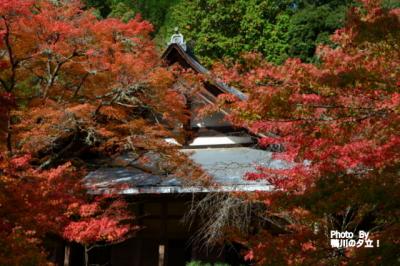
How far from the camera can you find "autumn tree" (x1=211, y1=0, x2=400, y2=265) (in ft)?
16.8

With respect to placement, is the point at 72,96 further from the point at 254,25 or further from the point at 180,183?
the point at 254,25

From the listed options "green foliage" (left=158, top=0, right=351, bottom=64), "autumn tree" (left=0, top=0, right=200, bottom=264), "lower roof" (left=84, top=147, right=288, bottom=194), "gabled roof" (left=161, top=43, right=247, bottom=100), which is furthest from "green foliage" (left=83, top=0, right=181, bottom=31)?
"autumn tree" (left=0, top=0, right=200, bottom=264)

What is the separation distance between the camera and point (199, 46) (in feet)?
95.9

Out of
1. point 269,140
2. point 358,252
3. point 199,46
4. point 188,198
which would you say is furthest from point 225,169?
point 199,46

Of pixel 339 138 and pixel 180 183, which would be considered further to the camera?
pixel 180 183

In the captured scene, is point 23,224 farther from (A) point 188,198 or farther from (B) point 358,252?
(B) point 358,252

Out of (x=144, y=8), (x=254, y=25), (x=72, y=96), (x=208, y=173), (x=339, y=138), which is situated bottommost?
→ (x=208, y=173)

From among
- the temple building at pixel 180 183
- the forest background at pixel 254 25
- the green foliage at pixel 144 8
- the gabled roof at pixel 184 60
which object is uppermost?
the green foliage at pixel 144 8

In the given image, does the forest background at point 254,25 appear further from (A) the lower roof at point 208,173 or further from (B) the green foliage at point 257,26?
(A) the lower roof at point 208,173

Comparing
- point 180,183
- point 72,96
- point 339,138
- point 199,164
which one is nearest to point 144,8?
point 72,96

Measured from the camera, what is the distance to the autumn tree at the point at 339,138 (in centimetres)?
511

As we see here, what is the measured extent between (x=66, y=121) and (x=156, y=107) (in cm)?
213

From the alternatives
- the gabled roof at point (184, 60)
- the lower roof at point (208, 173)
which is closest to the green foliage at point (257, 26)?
the gabled roof at point (184, 60)

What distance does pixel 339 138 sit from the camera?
284 inches
